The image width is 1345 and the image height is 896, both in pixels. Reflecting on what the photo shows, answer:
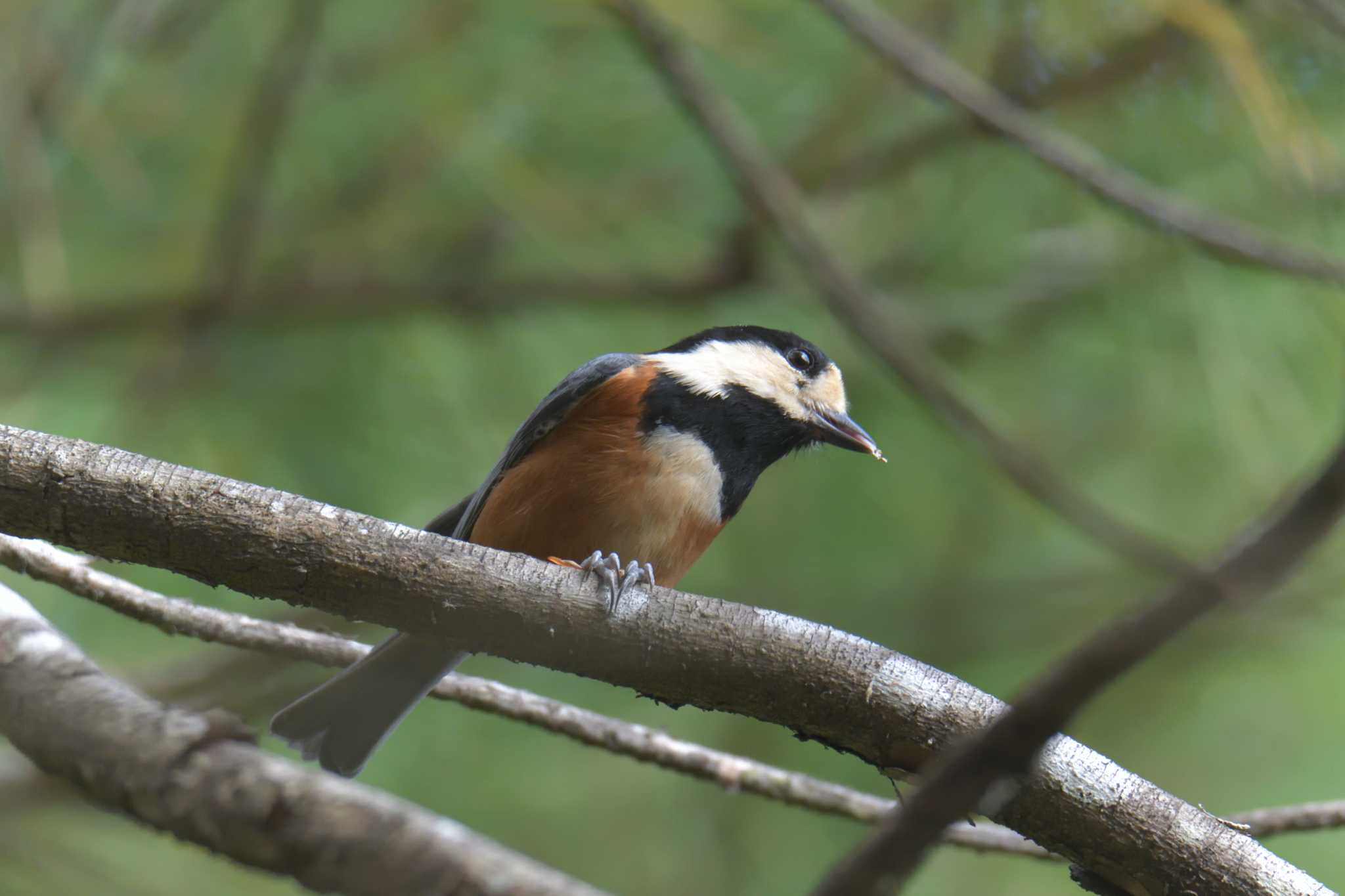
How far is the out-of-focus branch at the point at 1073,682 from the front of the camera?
66cm

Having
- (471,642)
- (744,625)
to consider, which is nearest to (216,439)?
(471,642)

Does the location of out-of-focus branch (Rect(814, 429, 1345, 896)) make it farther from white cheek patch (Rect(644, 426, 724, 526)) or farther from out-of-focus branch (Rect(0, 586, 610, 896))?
white cheek patch (Rect(644, 426, 724, 526))

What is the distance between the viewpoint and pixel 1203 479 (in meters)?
3.30

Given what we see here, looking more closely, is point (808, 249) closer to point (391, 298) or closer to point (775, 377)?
point (775, 377)

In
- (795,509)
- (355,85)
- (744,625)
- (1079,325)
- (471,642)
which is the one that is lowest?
(471,642)

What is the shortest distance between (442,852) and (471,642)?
769mm

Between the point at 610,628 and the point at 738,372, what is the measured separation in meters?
1.29

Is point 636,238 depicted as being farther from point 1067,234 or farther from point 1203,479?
point 1203,479

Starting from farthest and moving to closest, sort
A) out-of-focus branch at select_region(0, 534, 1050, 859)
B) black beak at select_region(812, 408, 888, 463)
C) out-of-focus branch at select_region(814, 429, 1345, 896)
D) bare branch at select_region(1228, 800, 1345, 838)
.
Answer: black beak at select_region(812, 408, 888, 463) → out-of-focus branch at select_region(0, 534, 1050, 859) → bare branch at select_region(1228, 800, 1345, 838) → out-of-focus branch at select_region(814, 429, 1345, 896)

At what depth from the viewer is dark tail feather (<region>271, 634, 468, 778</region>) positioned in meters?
2.38

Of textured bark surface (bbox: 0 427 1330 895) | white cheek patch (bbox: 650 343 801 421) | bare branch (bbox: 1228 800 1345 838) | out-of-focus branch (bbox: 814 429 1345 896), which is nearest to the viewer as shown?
out-of-focus branch (bbox: 814 429 1345 896)

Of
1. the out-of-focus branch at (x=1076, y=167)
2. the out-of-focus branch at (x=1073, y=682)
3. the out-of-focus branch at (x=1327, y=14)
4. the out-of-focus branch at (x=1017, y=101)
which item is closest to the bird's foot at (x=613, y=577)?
the out-of-focus branch at (x=1073, y=682)

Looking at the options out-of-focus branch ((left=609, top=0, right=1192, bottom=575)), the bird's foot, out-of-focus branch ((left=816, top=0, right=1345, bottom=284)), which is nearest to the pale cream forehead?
out-of-focus branch ((left=609, top=0, right=1192, bottom=575))

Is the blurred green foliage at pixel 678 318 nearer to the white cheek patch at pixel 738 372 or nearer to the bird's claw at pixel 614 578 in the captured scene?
the white cheek patch at pixel 738 372
